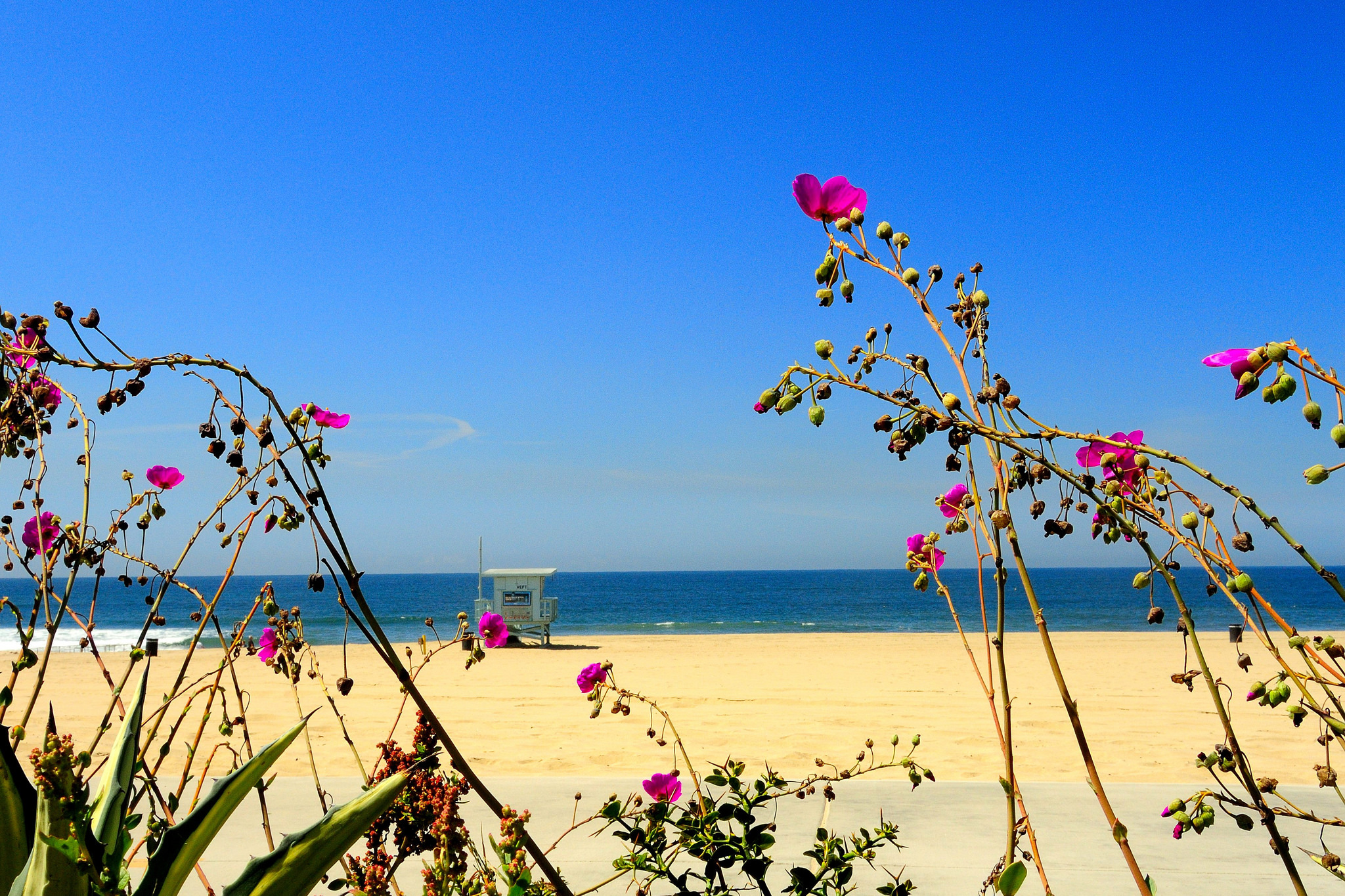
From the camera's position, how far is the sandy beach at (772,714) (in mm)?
5910

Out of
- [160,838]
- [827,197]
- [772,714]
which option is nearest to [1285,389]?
[827,197]

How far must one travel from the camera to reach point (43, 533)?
4.74 ft

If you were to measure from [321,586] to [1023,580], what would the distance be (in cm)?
81

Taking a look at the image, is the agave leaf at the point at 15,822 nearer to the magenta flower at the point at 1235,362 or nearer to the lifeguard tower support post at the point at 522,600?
the magenta flower at the point at 1235,362

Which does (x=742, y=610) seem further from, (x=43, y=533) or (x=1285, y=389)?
(x=1285, y=389)

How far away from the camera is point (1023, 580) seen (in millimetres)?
802

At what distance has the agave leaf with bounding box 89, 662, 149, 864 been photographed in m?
1.42

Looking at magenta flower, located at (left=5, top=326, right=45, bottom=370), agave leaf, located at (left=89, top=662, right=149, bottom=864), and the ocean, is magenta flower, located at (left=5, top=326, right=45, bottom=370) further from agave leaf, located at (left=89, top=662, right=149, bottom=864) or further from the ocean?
the ocean

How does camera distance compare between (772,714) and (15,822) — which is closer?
(15,822)

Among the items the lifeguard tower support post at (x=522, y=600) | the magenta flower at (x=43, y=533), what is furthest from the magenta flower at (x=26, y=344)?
Answer: the lifeguard tower support post at (x=522, y=600)

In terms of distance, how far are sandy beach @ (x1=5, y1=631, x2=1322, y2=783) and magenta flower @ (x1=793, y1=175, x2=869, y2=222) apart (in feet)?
3.74

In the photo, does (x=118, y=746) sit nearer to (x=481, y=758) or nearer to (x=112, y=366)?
(x=112, y=366)

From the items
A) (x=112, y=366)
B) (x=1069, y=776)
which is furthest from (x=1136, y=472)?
(x=1069, y=776)

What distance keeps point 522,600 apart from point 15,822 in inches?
785
